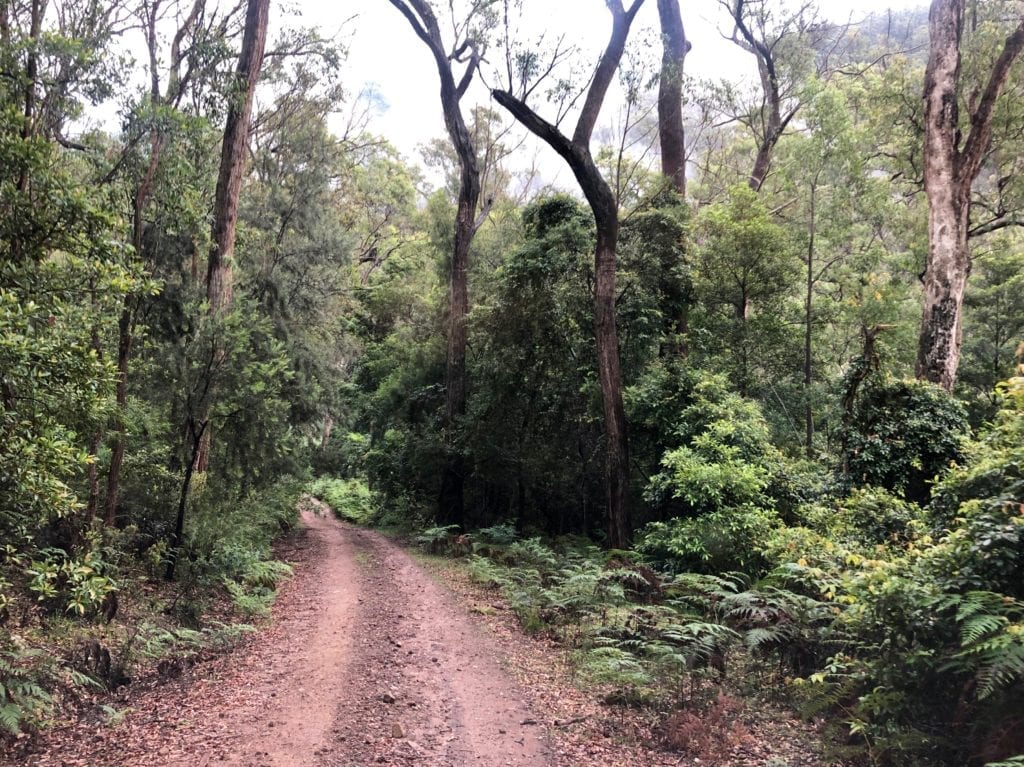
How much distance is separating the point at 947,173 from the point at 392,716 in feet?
50.2

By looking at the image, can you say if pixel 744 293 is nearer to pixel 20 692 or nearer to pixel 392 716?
pixel 392 716

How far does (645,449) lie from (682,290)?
431 centimetres

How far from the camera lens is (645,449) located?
14469 millimetres

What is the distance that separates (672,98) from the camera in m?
17.0

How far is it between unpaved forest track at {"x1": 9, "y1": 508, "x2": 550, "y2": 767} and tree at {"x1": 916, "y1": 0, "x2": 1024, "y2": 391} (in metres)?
11.1

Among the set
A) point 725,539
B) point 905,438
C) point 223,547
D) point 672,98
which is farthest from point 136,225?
point 672,98

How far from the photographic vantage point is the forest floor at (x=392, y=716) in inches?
185

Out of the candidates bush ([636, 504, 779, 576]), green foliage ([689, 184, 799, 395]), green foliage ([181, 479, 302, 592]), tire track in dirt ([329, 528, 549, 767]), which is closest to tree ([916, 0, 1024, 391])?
green foliage ([689, 184, 799, 395])

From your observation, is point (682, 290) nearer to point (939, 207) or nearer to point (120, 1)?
point (939, 207)

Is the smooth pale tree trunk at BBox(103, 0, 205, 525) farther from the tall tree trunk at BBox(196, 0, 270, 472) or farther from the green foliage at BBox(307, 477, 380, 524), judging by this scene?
the green foliage at BBox(307, 477, 380, 524)

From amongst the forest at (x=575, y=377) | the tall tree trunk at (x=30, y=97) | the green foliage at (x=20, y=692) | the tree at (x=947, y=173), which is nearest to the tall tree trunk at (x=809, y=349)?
the forest at (x=575, y=377)

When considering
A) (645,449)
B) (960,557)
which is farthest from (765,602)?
(645,449)

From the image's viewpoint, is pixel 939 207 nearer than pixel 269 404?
No

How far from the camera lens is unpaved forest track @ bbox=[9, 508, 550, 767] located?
4.69 m
